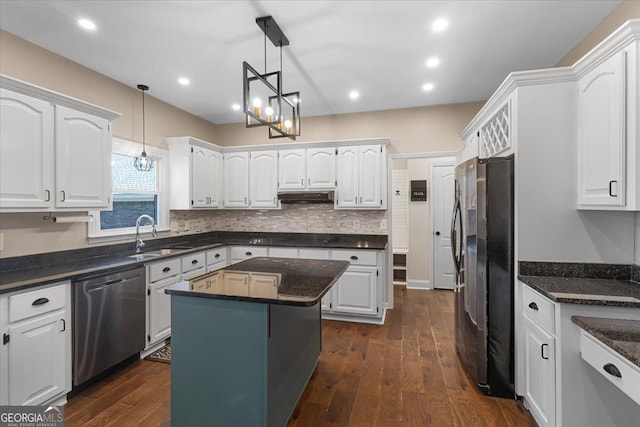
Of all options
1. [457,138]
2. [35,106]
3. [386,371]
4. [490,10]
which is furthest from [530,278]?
[35,106]

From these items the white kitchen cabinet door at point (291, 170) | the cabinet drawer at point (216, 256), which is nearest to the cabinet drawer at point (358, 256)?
the white kitchen cabinet door at point (291, 170)

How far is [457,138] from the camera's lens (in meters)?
3.97

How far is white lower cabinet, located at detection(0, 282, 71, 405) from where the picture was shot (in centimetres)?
180

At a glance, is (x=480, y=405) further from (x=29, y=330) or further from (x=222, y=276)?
(x=29, y=330)

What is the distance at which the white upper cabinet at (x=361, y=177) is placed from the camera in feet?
12.7

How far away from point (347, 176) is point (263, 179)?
50.7 inches

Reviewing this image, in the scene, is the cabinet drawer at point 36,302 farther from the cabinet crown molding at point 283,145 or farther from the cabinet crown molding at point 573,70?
the cabinet crown molding at point 573,70

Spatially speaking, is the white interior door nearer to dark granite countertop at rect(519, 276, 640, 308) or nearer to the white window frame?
dark granite countertop at rect(519, 276, 640, 308)

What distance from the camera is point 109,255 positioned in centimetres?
304

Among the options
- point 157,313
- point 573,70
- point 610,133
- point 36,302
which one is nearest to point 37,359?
point 36,302

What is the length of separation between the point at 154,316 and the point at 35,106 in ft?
6.64

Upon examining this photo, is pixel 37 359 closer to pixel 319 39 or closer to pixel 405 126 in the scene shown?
pixel 319 39

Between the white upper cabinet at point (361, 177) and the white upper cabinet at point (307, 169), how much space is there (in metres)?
0.14

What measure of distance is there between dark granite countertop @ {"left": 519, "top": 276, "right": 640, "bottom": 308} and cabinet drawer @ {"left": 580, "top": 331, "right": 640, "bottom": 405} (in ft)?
0.64
